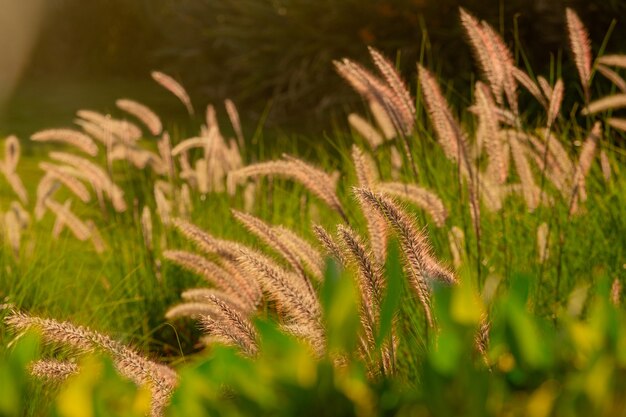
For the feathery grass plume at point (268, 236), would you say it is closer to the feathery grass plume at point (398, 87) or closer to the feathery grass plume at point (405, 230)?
the feathery grass plume at point (405, 230)

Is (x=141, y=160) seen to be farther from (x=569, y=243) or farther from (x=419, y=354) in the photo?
(x=419, y=354)

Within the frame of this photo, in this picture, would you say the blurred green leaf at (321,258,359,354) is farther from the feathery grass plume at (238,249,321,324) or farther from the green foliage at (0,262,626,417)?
the feathery grass plume at (238,249,321,324)

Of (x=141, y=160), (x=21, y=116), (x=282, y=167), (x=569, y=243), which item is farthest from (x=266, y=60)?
(x=282, y=167)

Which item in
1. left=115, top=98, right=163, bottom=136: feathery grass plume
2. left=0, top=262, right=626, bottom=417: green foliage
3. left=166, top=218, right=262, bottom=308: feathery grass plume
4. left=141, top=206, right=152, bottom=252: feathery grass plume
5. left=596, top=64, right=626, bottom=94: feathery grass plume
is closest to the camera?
left=0, top=262, right=626, bottom=417: green foliage

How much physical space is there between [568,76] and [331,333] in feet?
26.0

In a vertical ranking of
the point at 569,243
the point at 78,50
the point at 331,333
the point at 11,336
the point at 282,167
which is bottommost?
the point at 78,50

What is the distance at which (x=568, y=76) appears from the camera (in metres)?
8.76

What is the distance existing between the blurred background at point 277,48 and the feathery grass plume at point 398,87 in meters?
4.64

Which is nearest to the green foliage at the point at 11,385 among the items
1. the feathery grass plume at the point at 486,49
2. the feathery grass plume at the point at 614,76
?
the feathery grass plume at the point at 486,49

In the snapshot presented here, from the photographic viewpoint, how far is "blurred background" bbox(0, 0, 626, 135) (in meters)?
9.48

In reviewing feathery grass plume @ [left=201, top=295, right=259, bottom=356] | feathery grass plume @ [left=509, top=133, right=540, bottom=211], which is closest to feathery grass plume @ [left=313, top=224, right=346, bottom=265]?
feathery grass plume @ [left=201, top=295, right=259, bottom=356]

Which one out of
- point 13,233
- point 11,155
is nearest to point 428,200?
point 13,233

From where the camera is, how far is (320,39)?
1014 cm

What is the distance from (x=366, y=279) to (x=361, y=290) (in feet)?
0.30
